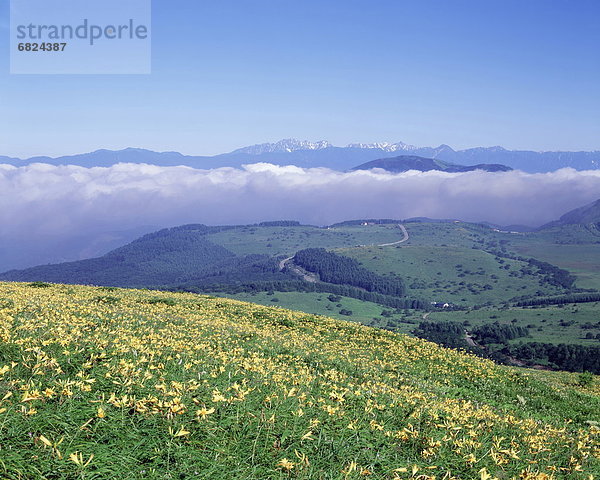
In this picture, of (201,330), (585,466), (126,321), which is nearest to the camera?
(585,466)

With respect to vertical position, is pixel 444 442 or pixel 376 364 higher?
pixel 444 442

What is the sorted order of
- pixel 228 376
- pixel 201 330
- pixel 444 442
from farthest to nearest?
pixel 201 330, pixel 228 376, pixel 444 442

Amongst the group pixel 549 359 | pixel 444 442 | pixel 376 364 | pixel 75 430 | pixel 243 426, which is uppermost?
pixel 75 430

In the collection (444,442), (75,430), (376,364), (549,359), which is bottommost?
(549,359)

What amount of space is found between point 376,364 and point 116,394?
1417 centimetres

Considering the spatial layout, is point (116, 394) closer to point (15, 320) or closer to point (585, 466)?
point (15, 320)

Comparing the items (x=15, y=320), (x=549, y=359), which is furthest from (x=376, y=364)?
(x=549, y=359)

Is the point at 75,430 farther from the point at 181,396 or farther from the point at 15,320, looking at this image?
the point at 15,320

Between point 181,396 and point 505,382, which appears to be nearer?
point 181,396

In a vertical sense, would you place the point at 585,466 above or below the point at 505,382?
above

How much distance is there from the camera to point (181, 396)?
8.27 metres

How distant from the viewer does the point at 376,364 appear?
2031 centimetres

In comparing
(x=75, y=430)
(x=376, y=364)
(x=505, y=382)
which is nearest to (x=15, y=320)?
(x=75, y=430)

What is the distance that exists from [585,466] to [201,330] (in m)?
14.9
